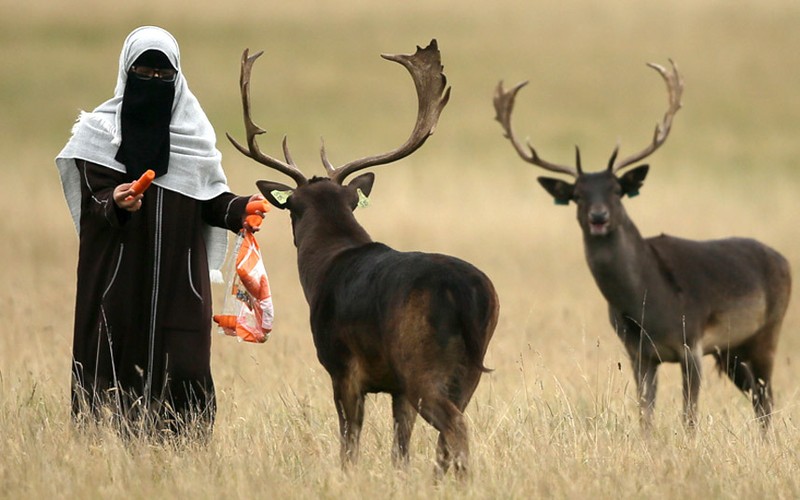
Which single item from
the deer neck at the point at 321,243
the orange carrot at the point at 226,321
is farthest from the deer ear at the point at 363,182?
the orange carrot at the point at 226,321

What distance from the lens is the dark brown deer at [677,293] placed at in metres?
8.76

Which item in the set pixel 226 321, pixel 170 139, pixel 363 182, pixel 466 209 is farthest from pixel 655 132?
pixel 466 209

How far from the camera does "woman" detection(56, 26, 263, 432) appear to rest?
6383mm

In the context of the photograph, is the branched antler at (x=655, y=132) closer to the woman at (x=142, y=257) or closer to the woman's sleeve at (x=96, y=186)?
the woman at (x=142, y=257)

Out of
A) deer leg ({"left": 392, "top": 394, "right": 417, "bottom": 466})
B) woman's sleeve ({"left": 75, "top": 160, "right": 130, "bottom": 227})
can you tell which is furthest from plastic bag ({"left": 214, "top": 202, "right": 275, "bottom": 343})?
deer leg ({"left": 392, "top": 394, "right": 417, "bottom": 466})

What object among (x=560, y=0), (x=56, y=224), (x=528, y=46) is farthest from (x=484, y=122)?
(x=56, y=224)

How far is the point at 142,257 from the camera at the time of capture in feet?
21.2

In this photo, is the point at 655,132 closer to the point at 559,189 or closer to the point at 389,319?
the point at 559,189

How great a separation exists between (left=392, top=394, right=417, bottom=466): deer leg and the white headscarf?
139cm

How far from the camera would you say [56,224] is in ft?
70.0

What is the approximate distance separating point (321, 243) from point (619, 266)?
9.48ft

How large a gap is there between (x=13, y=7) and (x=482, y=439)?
41.3m

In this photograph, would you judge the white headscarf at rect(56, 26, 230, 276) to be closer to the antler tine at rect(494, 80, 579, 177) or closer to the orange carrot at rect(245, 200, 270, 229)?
the orange carrot at rect(245, 200, 270, 229)

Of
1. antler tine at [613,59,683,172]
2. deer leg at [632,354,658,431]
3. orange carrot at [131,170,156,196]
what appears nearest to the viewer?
orange carrot at [131,170,156,196]
